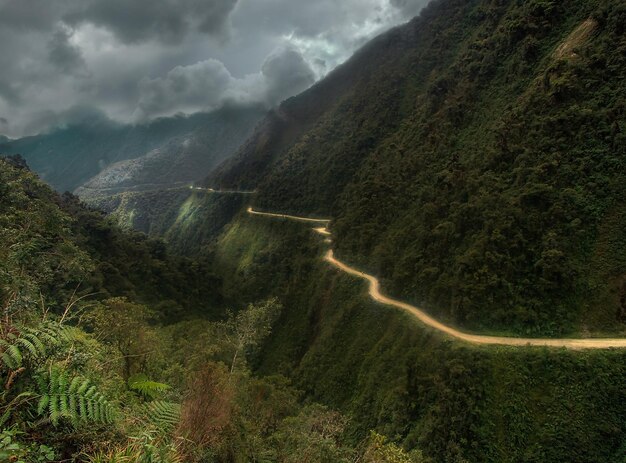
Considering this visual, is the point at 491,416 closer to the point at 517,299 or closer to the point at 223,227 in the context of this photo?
the point at 517,299

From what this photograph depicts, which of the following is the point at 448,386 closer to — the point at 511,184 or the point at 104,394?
the point at 511,184

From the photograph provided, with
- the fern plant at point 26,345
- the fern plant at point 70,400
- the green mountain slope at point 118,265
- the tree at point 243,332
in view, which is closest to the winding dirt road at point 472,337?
the tree at point 243,332

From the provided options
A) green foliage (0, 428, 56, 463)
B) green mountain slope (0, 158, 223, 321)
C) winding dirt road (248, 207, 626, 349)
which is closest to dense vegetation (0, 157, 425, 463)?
green foliage (0, 428, 56, 463)

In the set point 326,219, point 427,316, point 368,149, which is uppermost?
point 368,149

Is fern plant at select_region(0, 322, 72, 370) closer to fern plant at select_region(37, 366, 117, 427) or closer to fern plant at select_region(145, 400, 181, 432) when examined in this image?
fern plant at select_region(37, 366, 117, 427)

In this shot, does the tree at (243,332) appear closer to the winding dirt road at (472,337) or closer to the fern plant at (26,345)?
the winding dirt road at (472,337)

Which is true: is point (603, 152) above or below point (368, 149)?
below

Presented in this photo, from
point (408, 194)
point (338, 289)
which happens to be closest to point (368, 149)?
point (408, 194)
